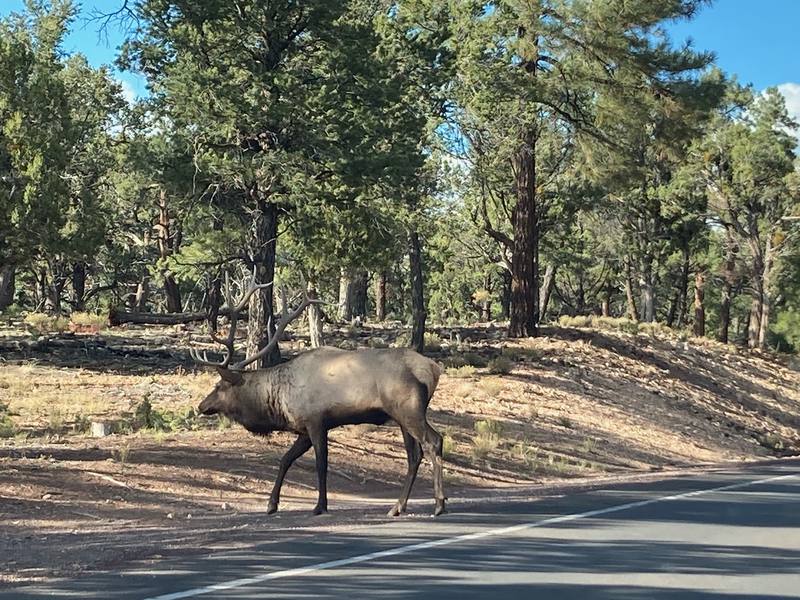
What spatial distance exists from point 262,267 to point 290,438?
12.0 feet

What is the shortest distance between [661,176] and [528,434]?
33.5m

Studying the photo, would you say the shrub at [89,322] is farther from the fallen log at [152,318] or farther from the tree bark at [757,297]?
the tree bark at [757,297]

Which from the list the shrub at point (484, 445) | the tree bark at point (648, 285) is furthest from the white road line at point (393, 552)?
the tree bark at point (648, 285)

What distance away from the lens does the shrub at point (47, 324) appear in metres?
35.0

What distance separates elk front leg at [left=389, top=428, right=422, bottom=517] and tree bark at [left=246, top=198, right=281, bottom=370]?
7.40 metres

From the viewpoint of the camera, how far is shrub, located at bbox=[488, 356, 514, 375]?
28562mm

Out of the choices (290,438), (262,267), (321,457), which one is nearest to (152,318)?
(262,267)

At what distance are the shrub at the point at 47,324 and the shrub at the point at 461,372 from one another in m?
14.2

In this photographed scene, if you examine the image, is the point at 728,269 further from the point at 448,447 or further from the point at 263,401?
the point at 263,401

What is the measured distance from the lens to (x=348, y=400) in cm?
1282

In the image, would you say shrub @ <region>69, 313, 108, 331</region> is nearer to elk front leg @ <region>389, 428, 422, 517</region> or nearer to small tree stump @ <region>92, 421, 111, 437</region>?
small tree stump @ <region>92, 421, 111, 437</region>

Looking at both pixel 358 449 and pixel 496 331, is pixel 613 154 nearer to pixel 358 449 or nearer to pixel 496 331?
pixel 496 331

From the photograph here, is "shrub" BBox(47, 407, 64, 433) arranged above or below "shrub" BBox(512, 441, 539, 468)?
above

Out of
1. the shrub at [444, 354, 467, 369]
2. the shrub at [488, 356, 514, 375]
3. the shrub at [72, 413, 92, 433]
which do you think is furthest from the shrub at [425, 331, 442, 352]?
the shrub at [72, 413, 92, 433]
